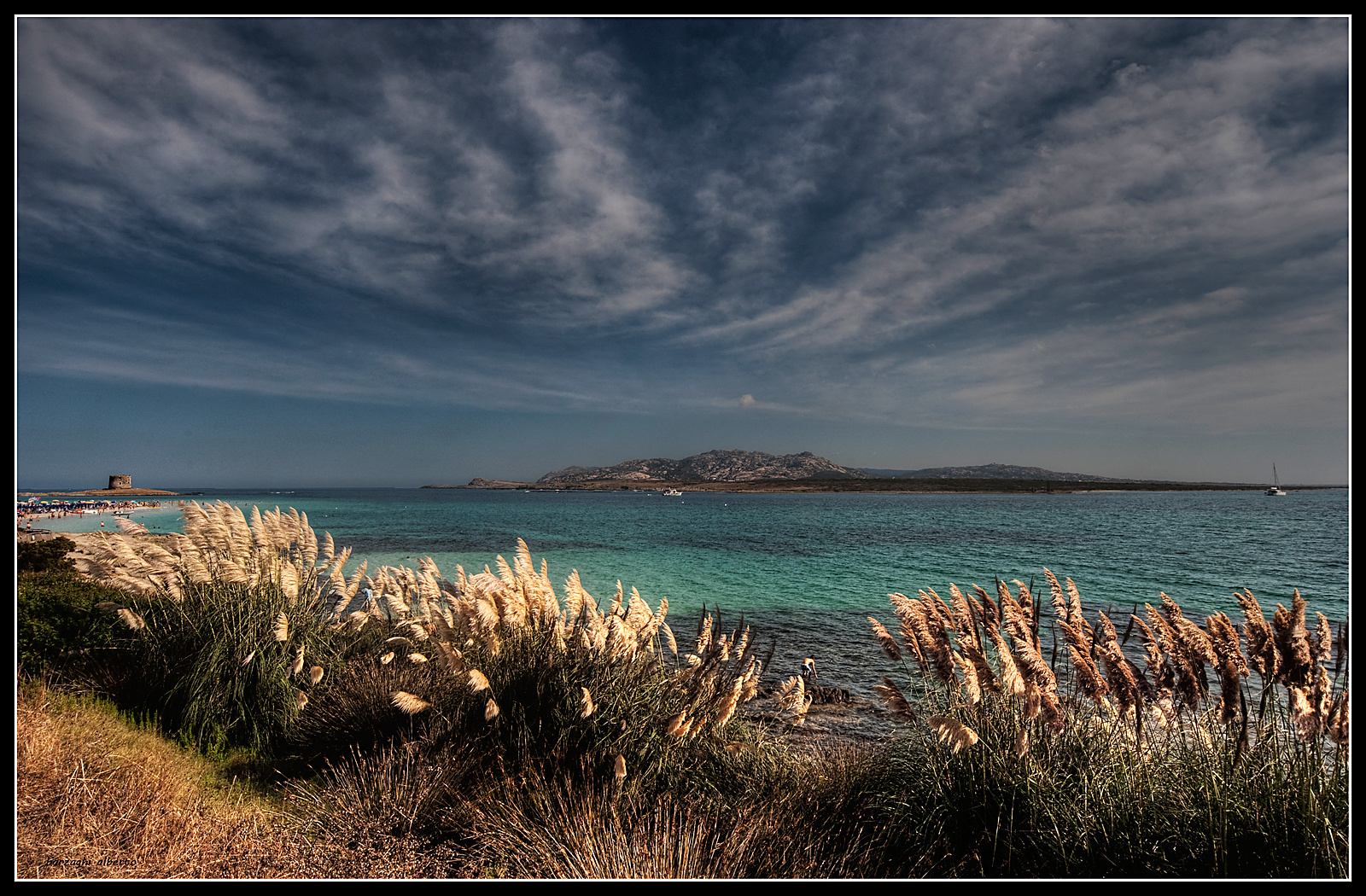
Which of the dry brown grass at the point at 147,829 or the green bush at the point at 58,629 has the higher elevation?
the green bush at the point at 58,629

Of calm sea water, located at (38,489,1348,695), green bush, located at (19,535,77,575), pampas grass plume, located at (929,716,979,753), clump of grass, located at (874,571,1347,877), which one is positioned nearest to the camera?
pampas grass plume, located at (929,716,979,753)

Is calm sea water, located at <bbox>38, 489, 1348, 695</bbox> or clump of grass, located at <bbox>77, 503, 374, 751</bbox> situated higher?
clump of grass, located at <bbox>77, 503, 374, 751</bbox>

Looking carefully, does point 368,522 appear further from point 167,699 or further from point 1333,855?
point 1333,855

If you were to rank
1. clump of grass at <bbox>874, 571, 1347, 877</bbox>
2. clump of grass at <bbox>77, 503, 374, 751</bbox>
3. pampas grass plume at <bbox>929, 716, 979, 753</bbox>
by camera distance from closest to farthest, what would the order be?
1. pampas grass plume at <bbox>929, 716, 979, 753</bbox>
2. clump of grass at <bbox>874, 571, 1347, 877</bbox>
3. clump of grass at <bbox>77, 503, 374, 751</bbox>

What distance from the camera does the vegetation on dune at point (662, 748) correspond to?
288 centimetres

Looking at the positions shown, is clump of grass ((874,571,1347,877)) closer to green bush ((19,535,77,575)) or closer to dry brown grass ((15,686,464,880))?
dry brown grass ((15,686,464,880))

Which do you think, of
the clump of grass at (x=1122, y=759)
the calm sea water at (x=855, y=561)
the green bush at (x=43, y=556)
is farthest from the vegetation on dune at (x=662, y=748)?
the green bush at (x=43, y=556)

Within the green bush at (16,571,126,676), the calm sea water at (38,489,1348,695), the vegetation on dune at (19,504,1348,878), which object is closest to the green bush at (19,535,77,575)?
the calm sea water at (38,489,1348,695)

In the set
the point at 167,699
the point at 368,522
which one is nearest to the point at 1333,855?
the point at 167,699

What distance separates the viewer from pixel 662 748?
3963mm

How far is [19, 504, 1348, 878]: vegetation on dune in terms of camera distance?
2.88 meters

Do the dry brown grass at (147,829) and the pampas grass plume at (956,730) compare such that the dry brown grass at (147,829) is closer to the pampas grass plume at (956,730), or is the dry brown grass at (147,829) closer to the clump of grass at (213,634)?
the clump of grass at (213,634)

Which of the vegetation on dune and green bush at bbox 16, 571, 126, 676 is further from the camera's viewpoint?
green bush at bbox 16, 571, 126, 676

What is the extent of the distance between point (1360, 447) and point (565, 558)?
30209 mm
